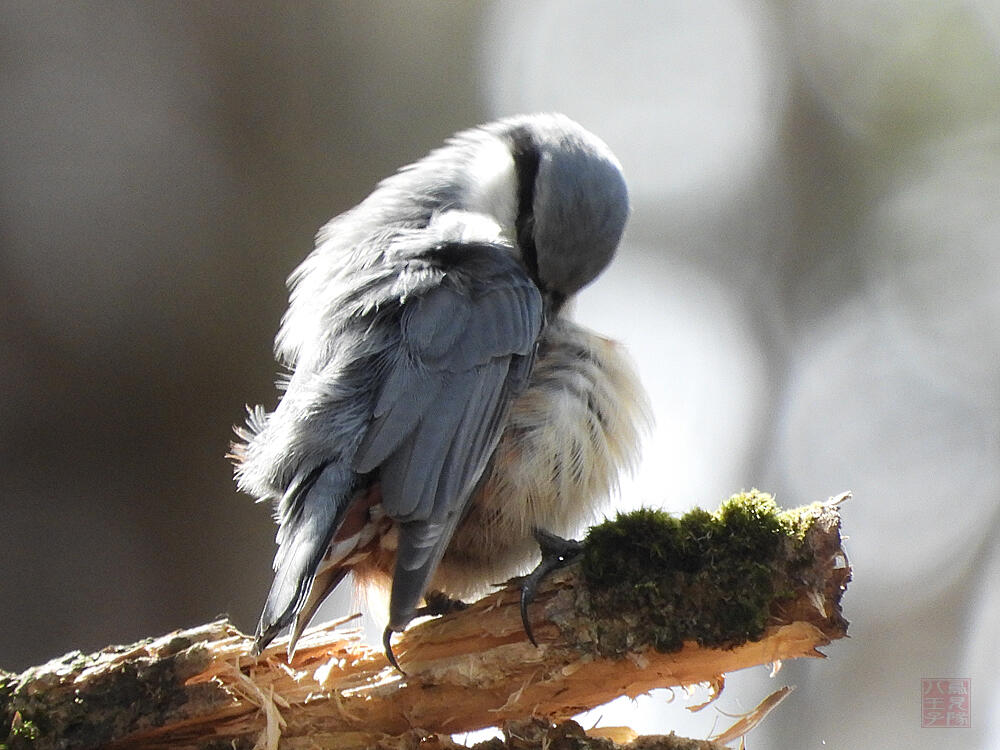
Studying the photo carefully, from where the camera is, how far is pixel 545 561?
2.00 m

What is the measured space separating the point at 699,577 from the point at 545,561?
1.26ft

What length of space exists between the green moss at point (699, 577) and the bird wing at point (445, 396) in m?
0.30

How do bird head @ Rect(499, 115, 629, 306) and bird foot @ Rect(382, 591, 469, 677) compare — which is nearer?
bird foot @ Rect(382, 591, 469, 677)

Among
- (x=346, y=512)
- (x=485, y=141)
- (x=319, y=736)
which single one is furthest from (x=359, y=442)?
(x=485, y=141)

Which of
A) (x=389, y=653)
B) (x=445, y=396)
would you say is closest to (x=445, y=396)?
(x=445, y=396)

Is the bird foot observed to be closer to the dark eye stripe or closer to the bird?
the bird

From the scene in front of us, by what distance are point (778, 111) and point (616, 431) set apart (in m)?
2.96

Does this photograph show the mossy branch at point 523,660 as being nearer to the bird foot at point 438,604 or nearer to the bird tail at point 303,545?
the bird tail at point 303,545

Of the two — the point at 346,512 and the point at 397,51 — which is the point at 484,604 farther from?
the point at 397,51

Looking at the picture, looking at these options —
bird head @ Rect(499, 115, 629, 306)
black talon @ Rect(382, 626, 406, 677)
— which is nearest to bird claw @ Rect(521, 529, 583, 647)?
black talon @ Rect(382, 626, 406, 677)

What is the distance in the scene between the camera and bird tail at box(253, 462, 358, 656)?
1.63 meters

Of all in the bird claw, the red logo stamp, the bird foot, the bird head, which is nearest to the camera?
the bird claw

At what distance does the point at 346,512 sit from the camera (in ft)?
5.92

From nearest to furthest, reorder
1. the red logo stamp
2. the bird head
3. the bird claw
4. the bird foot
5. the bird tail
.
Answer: the bird tail, the bird claw, the red logo stamp, the bird foot, the bird head
